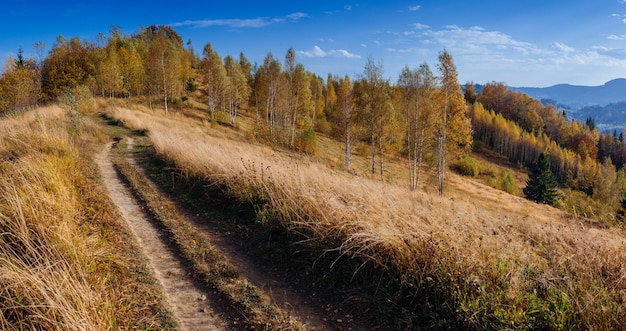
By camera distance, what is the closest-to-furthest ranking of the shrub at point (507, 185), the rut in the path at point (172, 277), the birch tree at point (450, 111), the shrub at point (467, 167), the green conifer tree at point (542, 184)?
the rut in the path at point (172, 277) → the birch tree at point (450, 111) → the shrub at point (507, 185) → the green conifer tree at point (542, 184) → the shrub at point (467, 167)

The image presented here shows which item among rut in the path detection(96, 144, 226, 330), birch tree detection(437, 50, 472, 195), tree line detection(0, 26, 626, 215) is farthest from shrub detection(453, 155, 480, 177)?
rut in the path detection(96, 144, 226, 330)

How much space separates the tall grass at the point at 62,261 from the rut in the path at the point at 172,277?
245 millimetres

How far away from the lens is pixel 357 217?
4879 millimetres

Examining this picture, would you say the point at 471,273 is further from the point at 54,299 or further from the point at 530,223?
the point at 54,299

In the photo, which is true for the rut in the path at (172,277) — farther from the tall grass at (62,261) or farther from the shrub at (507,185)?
the shrub at (507,185)

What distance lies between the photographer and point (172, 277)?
4.45 meters

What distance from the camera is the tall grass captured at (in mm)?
2947

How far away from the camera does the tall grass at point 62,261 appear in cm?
295

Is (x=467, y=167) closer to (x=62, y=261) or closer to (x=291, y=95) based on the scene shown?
(x=291, y=95)

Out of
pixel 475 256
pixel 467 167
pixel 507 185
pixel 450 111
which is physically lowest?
pixel 507 185

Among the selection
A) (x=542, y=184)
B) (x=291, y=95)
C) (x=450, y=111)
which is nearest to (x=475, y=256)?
(x=450, y=111)

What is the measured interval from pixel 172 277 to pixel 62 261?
1.30 metres

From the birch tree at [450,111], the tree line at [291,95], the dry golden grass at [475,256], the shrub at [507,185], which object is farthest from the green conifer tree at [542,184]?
the dry golden grass at [475,256]

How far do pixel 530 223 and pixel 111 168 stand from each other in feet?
37.3
